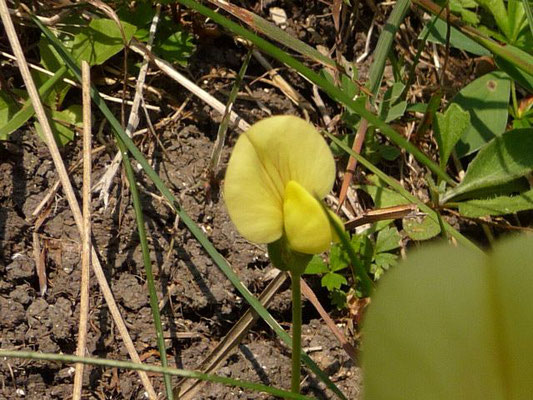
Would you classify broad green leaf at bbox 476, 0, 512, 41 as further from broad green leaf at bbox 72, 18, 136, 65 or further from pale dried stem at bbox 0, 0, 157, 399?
pale dried stem at bbox 0, 0, 157, 399

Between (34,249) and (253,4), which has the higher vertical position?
(253,4)

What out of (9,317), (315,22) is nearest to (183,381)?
(9,317)

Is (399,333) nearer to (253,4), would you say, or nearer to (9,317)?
(9,317)

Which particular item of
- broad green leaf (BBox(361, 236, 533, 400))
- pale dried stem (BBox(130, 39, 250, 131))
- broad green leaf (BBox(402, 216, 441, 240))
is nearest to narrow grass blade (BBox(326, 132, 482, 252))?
broad green leaf (BBox(402, 216, 441, 240))

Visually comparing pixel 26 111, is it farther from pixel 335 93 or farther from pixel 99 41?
pixel 335 93

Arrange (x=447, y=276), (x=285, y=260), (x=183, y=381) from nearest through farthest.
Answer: (x=447, y=276)
(x=285, y=260)
(x=183, y=381)

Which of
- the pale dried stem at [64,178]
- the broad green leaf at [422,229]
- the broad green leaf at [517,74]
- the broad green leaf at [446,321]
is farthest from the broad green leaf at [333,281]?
the broad green leaf at [446,321]

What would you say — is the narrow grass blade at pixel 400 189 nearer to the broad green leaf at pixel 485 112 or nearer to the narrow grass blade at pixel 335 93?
the narrow grass blade at pixel 335 93
